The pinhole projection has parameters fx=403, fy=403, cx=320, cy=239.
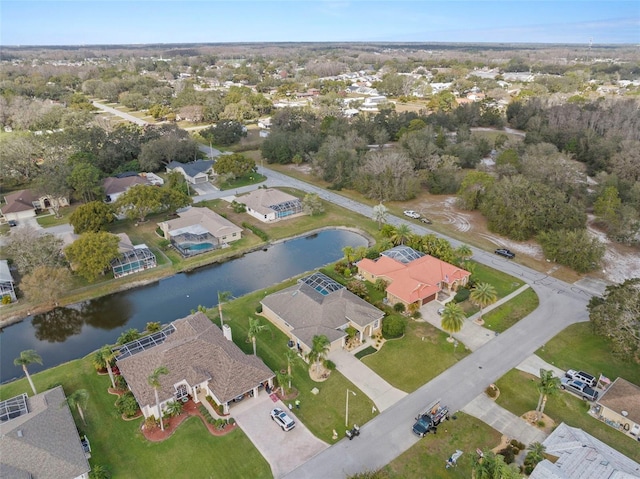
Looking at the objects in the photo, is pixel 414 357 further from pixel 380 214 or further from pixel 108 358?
pixel 380 214

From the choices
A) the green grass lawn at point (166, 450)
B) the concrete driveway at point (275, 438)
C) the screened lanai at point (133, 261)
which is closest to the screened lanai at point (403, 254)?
the concrete driveway at point (275, 438)

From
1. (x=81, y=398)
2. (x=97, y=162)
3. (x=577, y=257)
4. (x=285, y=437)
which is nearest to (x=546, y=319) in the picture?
(x=577, y=257)

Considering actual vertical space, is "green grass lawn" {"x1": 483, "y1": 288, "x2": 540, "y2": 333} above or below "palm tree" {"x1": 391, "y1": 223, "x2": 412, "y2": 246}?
below

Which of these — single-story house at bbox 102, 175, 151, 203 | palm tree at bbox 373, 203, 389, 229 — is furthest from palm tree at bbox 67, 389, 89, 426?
single-story house at bbox 102, 175, 151, 203

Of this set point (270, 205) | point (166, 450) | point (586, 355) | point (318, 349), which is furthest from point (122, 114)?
point (586, 355)

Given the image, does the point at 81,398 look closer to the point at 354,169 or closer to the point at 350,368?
the point at 350,368

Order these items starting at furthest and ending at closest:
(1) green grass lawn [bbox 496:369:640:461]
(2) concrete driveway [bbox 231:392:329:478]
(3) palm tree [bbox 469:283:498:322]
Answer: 1. (3) palm tree [bbox 469:283:498:322]
2. (1) green grass lawn [bbox 496:369:640:461]
3. (2) concrete driveway [bbox 231:392:329:478]

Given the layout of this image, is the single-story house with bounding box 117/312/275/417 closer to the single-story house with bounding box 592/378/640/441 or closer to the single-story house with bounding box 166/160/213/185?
the single-story house with bounding box 592/378/640/441
